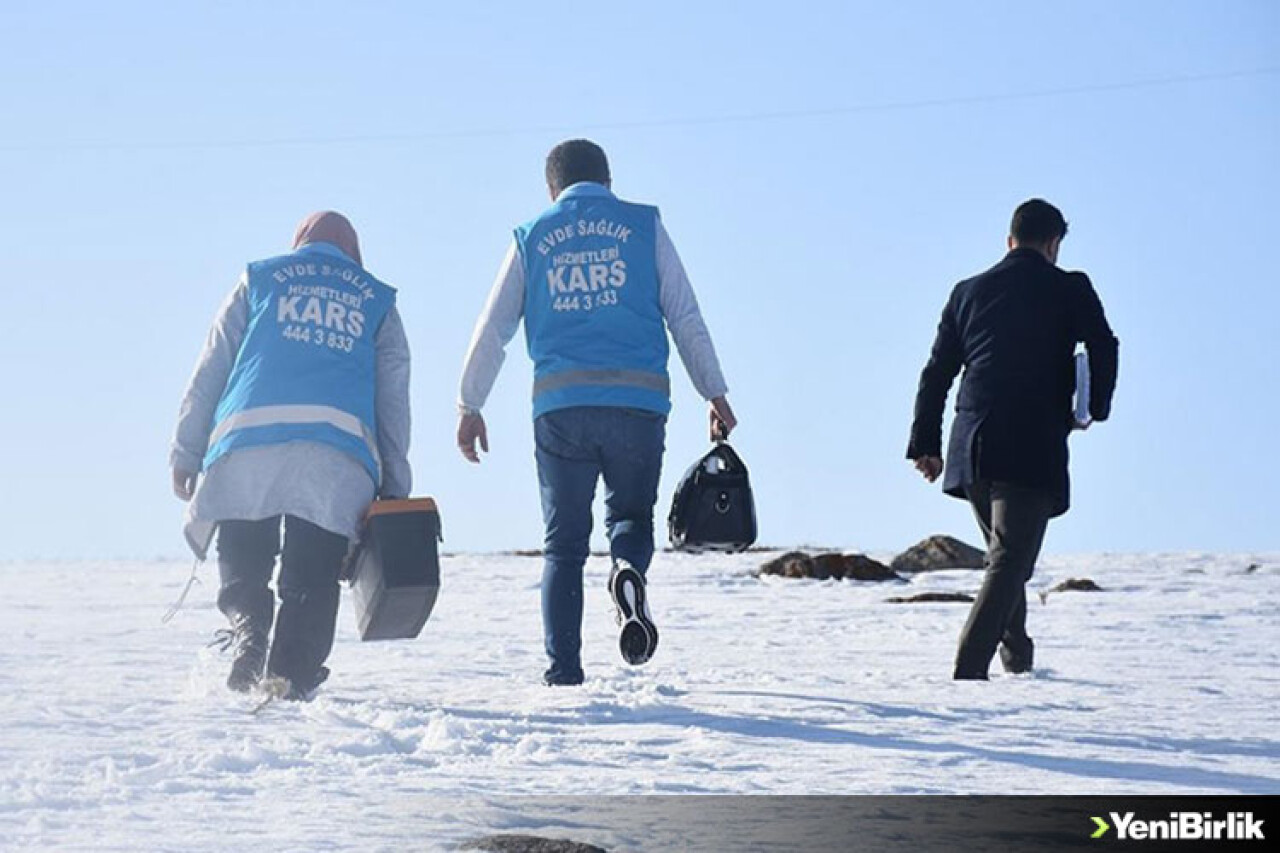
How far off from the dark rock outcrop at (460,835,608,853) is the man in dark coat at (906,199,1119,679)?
3.66 meters

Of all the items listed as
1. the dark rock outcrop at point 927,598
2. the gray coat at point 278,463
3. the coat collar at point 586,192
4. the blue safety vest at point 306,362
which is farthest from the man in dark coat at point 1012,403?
the dark rock outcrop at point 927,598

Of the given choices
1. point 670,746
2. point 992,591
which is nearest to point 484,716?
point 670,746

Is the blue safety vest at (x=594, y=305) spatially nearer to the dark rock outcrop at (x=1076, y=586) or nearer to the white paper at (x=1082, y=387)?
the white paper at (x=1082, y=387)

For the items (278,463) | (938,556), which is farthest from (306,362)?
(938,556)

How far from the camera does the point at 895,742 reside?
5.41 m

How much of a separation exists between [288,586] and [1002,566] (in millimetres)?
2754

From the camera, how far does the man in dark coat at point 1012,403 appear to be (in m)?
7.15

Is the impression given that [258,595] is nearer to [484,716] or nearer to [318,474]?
[318,474]

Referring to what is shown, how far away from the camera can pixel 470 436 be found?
6965 mm

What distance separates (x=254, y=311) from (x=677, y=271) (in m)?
1.61

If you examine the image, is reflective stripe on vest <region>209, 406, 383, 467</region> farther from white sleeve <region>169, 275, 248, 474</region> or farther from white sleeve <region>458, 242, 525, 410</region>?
white sleeve <region>458, 242, 525, 410</region>

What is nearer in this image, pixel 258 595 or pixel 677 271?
pixel 258 595

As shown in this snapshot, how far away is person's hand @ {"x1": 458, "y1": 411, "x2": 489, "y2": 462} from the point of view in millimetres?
6957

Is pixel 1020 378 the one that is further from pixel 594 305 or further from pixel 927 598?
pixel 927 598
